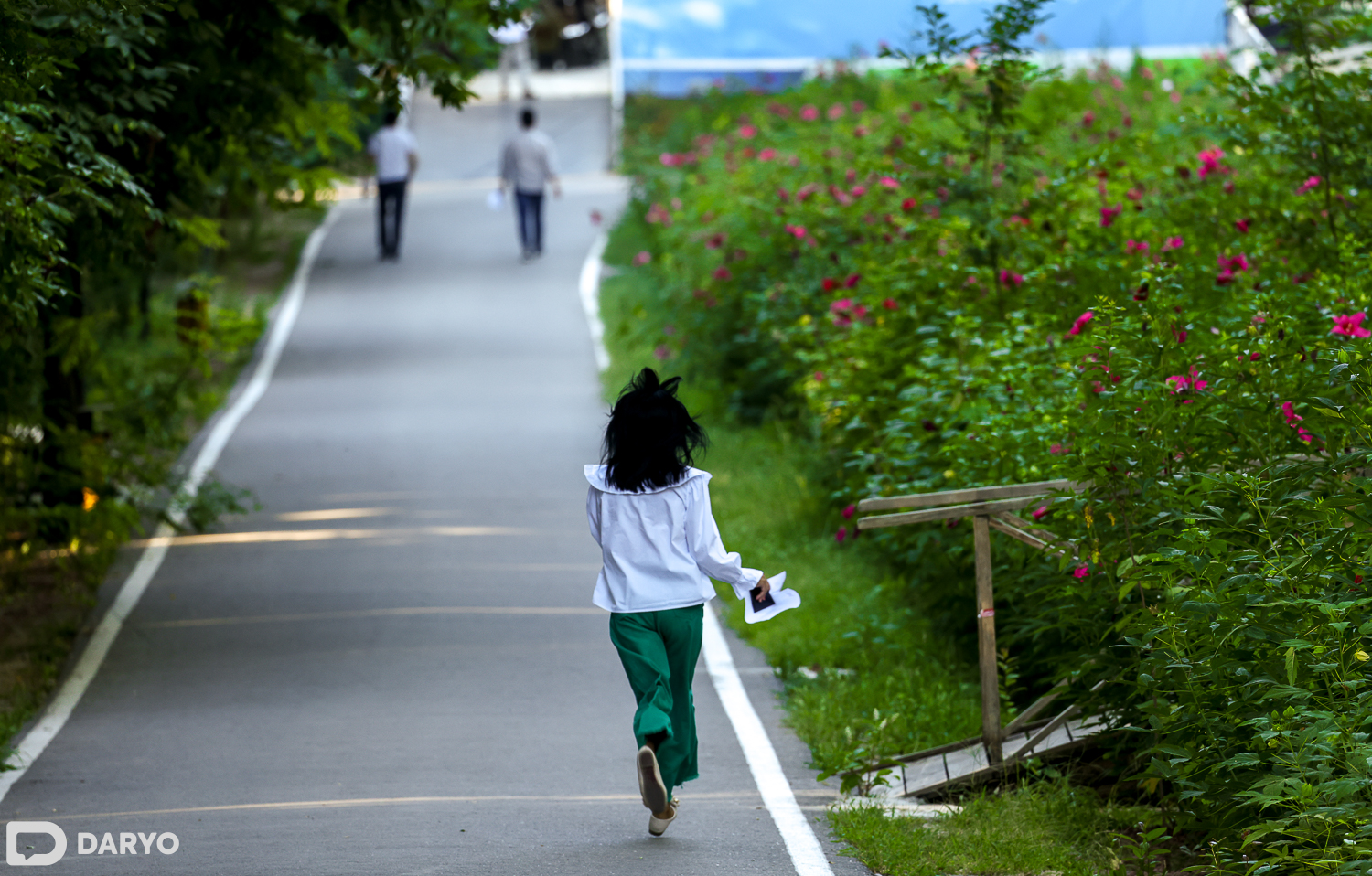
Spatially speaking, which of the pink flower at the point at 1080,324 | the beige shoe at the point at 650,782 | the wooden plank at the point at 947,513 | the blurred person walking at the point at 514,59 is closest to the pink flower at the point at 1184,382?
the wooden plank at the point at 947,513

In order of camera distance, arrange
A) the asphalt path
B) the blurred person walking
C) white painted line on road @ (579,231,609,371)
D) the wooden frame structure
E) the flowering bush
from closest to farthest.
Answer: the flowering bush, the asphalt path, the wooden frame structure, white painted line on road @ (579,231,609,371), the blurred person walking

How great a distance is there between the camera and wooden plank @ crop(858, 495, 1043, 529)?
6602 millimetres

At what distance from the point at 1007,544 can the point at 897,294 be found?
285 cm

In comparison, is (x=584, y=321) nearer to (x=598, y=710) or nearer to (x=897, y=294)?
(x=897, y=294)

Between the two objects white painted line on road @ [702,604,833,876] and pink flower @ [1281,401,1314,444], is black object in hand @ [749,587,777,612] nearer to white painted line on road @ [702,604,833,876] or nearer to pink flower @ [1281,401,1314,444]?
white painted line on road @ [702,604,833,876]

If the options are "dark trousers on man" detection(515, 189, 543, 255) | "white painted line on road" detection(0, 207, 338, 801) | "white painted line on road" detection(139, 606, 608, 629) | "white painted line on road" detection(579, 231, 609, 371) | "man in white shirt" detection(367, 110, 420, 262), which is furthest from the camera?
"dark trousers on man" detection(515, 189, 543, 255)

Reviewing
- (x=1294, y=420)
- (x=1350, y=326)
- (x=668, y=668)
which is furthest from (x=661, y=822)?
(x=1350, y=326)

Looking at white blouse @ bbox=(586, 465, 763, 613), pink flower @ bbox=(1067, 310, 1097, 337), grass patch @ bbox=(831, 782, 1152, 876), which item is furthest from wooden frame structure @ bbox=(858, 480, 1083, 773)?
pink flower @ bbox=(1067, 310, 1097, 337)

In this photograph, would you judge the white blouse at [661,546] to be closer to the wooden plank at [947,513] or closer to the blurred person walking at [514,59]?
the wooden plank at [947,513]

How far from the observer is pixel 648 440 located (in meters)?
6.07

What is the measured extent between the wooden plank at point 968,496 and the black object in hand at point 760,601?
62 centimetres

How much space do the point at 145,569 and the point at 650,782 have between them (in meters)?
6.66

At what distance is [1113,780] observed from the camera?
693 centimetres

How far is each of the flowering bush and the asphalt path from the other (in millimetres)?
1393
